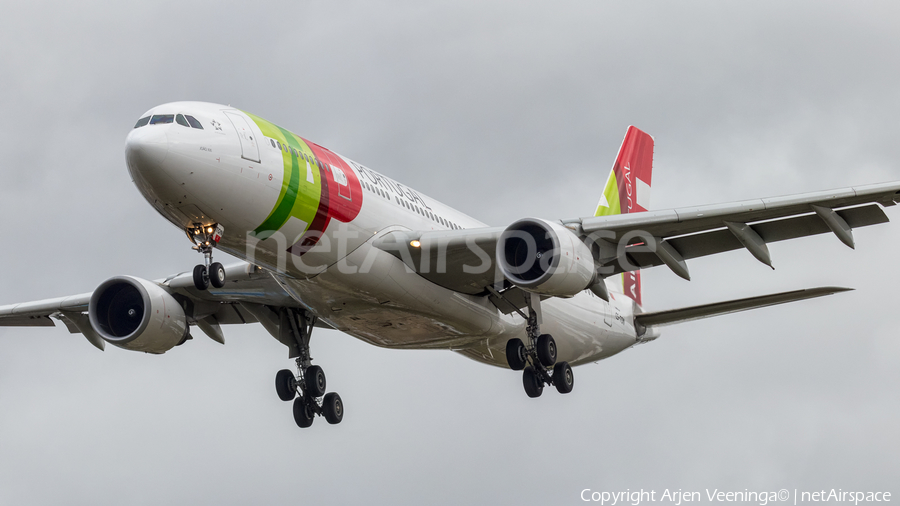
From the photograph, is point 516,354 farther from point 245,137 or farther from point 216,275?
point 245,137

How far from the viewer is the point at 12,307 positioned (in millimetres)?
28375

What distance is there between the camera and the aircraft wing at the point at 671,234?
70.4 ft

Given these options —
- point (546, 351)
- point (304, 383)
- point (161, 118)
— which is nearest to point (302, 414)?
point (304, 383)

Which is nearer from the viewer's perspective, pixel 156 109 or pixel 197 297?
pixel 156 109

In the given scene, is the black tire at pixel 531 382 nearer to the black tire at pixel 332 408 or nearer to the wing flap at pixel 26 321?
the black tire at pixel 332 408

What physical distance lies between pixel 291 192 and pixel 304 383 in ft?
24.9

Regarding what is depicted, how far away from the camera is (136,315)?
1027 inches

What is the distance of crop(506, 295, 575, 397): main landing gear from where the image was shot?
25.1 meters

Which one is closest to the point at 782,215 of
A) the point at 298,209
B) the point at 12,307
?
the point at 298,209

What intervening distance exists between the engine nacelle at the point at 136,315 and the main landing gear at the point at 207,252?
6043mm

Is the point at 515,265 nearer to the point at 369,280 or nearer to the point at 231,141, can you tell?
the point at 369,280

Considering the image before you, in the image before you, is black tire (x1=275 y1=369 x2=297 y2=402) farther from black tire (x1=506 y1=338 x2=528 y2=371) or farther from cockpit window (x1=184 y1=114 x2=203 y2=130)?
cockpit window (x1=184 y1=114 x2=203 y2=130)

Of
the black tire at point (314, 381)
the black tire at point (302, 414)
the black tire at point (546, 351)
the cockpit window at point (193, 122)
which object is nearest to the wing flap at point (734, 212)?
the black tire at point (546, 351)

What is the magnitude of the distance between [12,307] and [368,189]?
38.5ft
